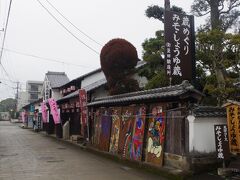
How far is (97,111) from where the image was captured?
74.3ft

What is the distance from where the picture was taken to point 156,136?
48.7 ft

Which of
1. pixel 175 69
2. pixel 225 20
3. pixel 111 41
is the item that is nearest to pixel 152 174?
pixel 175 69

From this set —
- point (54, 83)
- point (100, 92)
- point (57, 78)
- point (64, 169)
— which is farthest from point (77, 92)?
point (57, 78)

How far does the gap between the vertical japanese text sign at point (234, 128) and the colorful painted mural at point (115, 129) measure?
7.59 meters

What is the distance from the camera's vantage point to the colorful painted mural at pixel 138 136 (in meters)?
15.9

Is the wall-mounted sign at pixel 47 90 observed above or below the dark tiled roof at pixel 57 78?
below

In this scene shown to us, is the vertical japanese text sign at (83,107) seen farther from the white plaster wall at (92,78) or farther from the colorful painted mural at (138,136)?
the white plaster wall at (92,78)

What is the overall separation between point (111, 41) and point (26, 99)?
10264cm

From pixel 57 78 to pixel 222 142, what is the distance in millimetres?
39041

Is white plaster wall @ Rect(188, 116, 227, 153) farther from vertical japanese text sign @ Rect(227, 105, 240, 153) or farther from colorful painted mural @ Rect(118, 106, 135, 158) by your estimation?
colorful painted mural @ Rect(118, 106, 135, 158)

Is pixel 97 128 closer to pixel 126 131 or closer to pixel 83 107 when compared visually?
pixel 83 107

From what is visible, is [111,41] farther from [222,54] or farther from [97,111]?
[222,54]

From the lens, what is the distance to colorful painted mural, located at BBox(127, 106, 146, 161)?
1594 centimetres

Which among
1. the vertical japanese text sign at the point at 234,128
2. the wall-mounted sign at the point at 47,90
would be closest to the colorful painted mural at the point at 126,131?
the vertical japanese text sign at the point at 234,128
